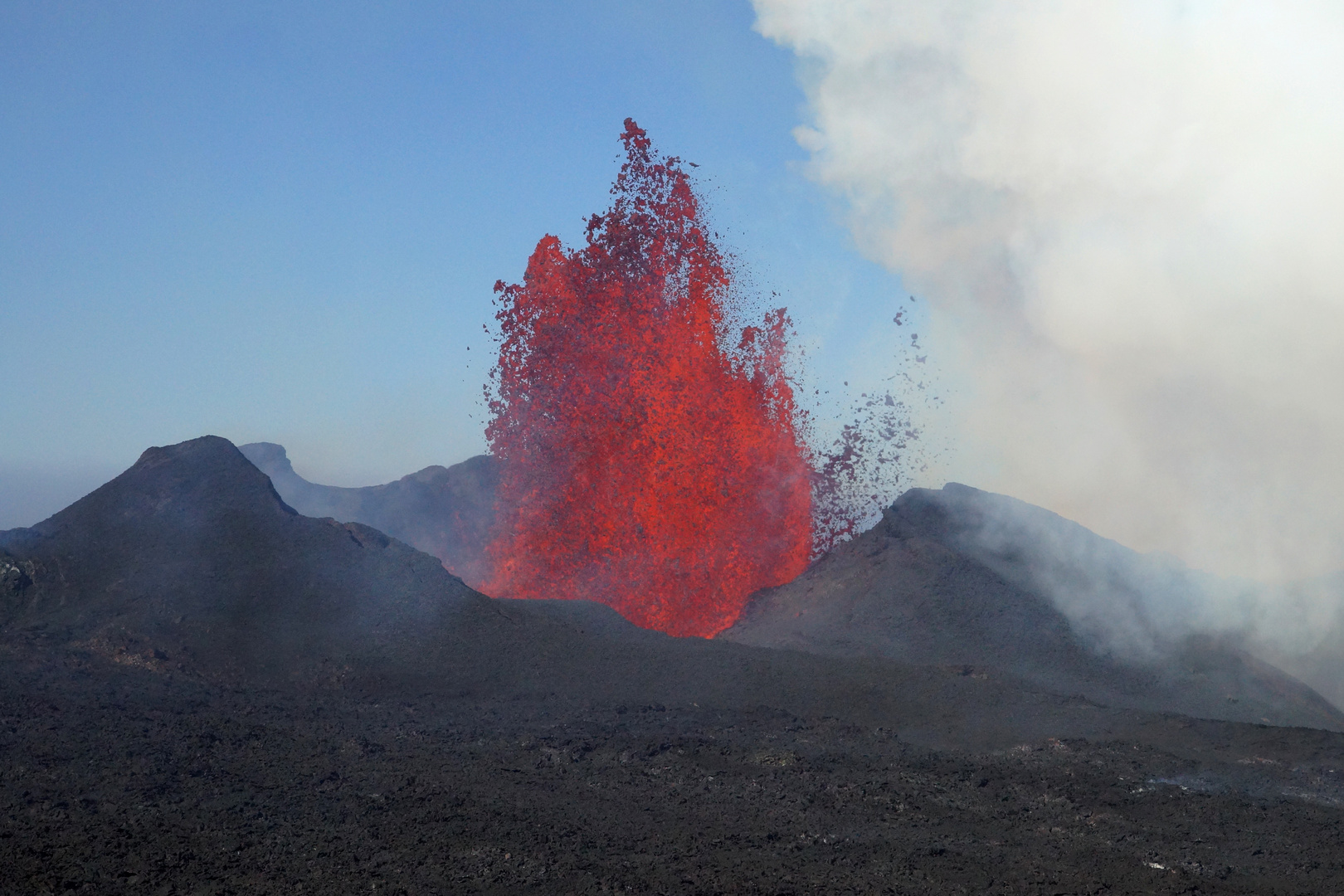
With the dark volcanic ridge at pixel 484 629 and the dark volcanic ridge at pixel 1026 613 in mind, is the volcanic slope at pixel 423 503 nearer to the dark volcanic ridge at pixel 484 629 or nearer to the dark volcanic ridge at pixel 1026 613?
the dark volcanic ridge at pixel 484 629

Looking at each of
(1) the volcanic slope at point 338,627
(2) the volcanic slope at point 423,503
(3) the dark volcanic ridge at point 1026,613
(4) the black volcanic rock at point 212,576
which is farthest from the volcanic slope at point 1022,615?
(2) the volcanic slope at point 423,503

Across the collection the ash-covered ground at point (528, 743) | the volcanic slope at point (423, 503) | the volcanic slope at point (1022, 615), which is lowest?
the ash-covered ground at point (528, 743)

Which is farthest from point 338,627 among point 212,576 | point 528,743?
point 528,743

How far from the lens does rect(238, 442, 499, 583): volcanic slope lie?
3381 centimetres

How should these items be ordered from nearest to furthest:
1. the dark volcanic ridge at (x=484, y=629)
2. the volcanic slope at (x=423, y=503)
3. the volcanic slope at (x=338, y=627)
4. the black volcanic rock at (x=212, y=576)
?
the volcanic slope at (x=338, y=627), the dark volcanic ridge at (x=484, y=629), the black volcanic rock at (x=212, y=576), the volcanic slope at (x=423, y=503)

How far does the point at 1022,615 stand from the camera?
801 inches

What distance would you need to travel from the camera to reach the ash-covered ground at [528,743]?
844 cm

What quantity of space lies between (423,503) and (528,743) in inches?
953

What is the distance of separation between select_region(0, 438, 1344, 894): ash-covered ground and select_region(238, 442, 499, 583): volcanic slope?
1279cm

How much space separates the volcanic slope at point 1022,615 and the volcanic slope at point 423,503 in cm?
1388

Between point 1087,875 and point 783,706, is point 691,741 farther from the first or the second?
point 1087,875

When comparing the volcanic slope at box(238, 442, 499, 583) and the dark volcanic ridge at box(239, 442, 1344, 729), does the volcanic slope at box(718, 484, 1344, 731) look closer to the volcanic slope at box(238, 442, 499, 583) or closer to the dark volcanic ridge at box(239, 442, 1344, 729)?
the dark volcanic ridge at box(239, 442, 1344, 729)

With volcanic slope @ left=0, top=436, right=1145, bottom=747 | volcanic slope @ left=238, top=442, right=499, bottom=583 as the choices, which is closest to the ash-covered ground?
volcanic slope @ left=0, top=436, right=1145, bottom=747

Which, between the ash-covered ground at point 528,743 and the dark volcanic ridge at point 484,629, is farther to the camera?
the dark volcanic ridge at point 484,629
